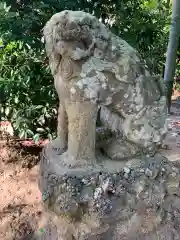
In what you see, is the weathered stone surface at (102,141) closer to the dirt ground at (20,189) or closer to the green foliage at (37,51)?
the dirt ground at (20,189)

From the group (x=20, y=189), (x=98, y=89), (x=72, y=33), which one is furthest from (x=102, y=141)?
(x=20, y=189)

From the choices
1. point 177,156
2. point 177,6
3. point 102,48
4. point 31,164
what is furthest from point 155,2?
point 102,48

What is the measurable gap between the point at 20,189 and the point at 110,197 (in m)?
1.25

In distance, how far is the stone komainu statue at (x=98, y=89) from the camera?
153cm

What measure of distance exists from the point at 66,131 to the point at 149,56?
1.70 meters

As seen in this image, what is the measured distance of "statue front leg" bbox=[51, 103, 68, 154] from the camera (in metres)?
1.78

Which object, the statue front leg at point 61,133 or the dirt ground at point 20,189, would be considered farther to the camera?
the dirt ground at point 20,189

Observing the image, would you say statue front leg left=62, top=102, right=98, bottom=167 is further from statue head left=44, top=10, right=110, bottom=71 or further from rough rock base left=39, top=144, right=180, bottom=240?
statue head left=44, top=10, right=110, bottom=71

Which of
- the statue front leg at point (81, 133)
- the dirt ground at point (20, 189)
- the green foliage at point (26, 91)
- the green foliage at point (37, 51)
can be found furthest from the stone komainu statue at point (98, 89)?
the green foliage at point (26, 91)

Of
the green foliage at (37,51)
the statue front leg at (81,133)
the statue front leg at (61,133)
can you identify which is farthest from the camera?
the green foliage at (37,51)

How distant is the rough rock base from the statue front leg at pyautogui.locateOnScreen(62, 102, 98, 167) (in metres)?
0.06

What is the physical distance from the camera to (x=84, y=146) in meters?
1.71

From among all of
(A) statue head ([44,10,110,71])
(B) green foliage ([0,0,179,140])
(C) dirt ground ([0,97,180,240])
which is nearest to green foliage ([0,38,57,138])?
(B) green foliage ([0,0,179,140])

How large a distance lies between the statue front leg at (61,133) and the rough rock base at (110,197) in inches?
2.2
